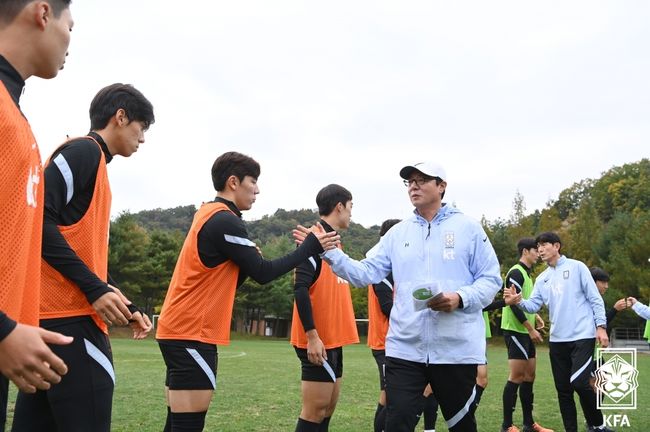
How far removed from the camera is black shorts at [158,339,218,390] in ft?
14.3

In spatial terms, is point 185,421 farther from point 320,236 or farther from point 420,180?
point 420,180

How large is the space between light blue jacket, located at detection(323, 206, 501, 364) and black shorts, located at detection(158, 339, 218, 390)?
4.15 feet

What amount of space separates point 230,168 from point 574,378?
5.83 meters

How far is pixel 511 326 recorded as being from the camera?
9477mm

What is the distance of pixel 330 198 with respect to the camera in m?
6.46

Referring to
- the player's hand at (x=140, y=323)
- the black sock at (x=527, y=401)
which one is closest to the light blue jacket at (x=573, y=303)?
the black sock at (x=527, y=401)

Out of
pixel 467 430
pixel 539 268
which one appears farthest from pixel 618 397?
pixel 539 268

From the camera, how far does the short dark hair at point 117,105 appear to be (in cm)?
372

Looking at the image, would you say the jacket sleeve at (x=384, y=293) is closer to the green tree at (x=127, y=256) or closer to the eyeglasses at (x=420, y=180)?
the eyeglasses at (x=420, y=180)

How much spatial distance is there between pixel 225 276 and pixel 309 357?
1.66m

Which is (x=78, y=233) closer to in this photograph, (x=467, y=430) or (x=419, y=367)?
(x=419, y=367)

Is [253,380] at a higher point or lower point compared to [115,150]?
lower

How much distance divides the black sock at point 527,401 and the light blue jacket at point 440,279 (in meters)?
4.47

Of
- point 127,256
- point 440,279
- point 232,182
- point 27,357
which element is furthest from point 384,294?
point 127,256
